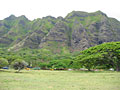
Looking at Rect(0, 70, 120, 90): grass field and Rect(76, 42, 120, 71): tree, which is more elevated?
Rect(76, 42, 120, 71): tree

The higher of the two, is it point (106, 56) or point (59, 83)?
point (106, 56)

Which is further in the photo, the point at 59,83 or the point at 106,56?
the point at 106,56

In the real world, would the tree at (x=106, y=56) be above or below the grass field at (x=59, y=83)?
above

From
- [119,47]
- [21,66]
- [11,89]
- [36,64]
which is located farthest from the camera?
[36,64]

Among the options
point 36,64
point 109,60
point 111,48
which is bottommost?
point 36,64

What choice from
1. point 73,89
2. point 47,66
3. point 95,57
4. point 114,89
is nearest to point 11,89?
point 73,89

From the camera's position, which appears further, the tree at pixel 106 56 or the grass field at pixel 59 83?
the tree at pixel 106 56

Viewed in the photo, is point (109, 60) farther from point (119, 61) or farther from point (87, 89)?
point (87, 89)

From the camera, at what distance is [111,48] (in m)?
47.8

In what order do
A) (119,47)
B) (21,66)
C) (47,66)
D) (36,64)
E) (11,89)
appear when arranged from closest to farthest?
(11,89) → (119,47) → (21,66) → (47,66) → (36,64)

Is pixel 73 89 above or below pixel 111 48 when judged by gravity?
below

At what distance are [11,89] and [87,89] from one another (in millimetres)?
8705

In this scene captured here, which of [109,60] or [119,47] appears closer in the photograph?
[119,47]

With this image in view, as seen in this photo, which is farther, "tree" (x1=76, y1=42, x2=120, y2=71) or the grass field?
"tree" (x1=76, y1=42, x2=120, y2=71)
